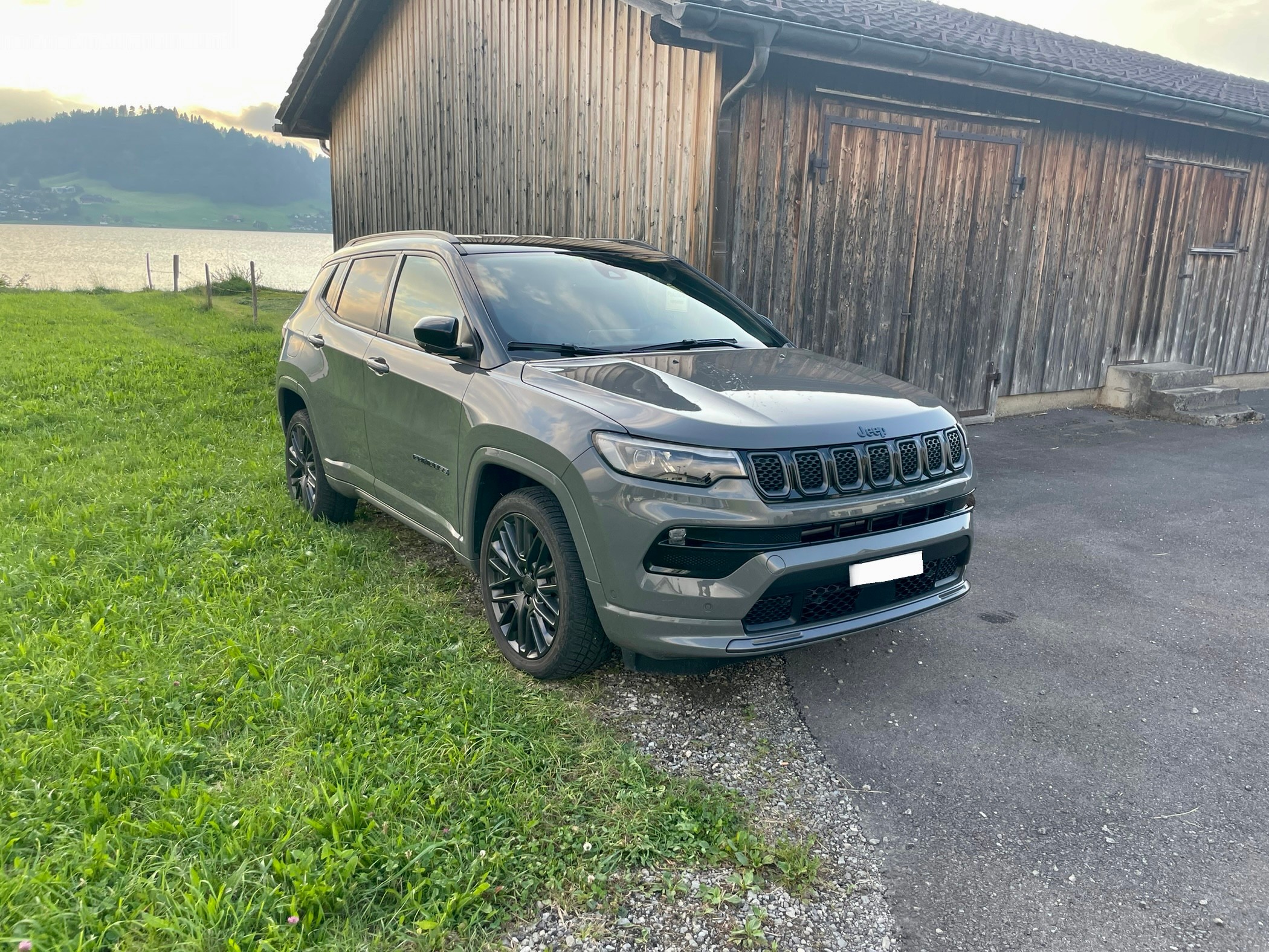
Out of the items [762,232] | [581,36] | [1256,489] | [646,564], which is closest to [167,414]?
[581,36]

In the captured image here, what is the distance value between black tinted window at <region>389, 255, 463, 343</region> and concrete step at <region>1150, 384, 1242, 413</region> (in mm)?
Answer: 9279

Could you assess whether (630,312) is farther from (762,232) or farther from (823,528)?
(762,232)

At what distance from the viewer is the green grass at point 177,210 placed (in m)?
139

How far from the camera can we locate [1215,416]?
9641 millimetres

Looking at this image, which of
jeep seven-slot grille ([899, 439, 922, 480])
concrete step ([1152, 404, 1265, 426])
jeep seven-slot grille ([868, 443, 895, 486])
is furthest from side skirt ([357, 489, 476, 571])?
concrete step ([1152, 404, 1265, 426])

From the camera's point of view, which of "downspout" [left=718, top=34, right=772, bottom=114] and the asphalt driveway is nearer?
the asphalt driveway

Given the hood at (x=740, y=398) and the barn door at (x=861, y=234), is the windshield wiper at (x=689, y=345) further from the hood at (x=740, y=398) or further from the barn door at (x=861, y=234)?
the barn door at (x=861, y=234)

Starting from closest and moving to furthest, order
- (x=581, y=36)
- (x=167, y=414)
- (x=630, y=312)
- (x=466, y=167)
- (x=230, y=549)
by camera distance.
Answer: (x=630, y=312) → (x=230, y=549) → (x=581, y=36) → (x=167, y=414) → (x=466, y=167)

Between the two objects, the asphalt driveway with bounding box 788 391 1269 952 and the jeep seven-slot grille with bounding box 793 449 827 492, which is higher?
the jeep seven-slot grille with bounding box 793 449 827 492

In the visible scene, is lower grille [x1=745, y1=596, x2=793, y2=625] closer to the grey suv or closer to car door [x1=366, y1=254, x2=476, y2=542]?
the grey suv

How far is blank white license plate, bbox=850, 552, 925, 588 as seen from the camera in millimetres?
3107

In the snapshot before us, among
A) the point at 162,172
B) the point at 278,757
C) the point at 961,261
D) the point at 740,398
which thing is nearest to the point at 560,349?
the point at 740,398

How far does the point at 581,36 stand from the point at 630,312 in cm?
506

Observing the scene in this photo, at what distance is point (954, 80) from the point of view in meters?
7.24
